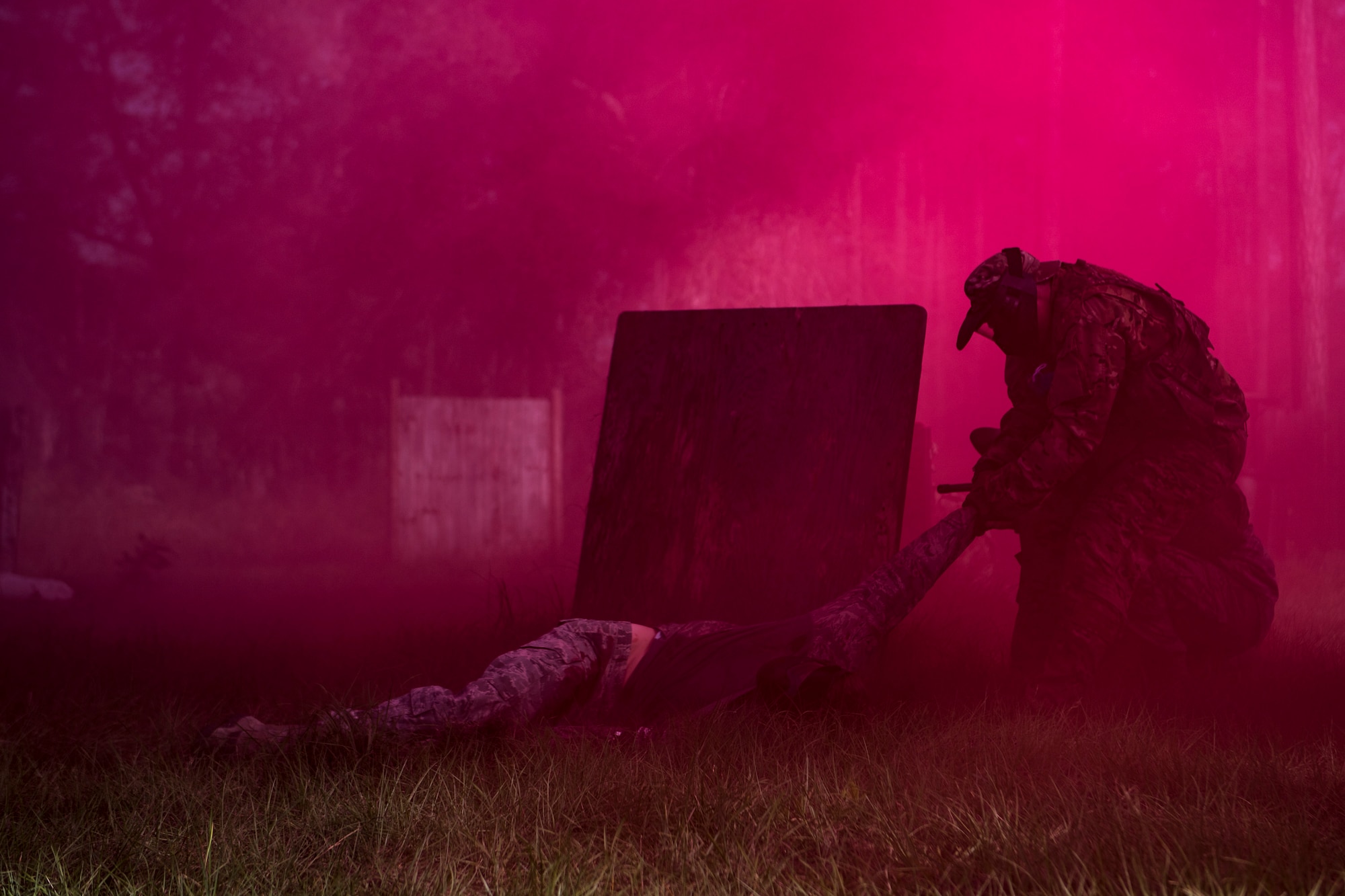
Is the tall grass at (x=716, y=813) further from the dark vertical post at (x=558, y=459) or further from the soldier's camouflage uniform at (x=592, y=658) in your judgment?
the dark vertical post at (x=558, y=459)

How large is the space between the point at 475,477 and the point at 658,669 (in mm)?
5380

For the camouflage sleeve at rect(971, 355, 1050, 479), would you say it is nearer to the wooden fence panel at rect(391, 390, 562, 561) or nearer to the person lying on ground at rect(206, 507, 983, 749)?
the person lying on ground at rect(206, 507, 983, 749)

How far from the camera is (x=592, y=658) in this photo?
7.25ft

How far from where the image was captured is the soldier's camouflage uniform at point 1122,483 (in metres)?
2.43

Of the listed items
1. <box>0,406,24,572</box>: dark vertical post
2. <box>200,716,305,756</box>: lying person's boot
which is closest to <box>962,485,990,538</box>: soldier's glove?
<box>200,716,305,756</box>: lying person's boot

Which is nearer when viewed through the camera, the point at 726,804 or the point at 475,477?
the point at 726,804

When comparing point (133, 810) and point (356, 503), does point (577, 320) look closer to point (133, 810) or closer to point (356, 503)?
point (356, 503)

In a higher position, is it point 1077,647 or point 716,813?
point 1077,647

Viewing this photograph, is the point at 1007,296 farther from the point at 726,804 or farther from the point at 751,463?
the point at 726,804

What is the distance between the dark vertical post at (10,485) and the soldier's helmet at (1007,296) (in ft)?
20.5

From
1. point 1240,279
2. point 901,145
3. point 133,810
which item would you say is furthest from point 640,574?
point 1240,279

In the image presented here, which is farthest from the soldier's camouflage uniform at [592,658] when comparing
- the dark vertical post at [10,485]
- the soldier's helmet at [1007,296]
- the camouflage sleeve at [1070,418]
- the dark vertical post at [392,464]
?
the dark vertical post at [10,485]

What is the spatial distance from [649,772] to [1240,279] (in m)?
5.86

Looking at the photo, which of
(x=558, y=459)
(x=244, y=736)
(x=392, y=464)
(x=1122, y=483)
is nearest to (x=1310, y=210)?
(x=1122, y=483)
